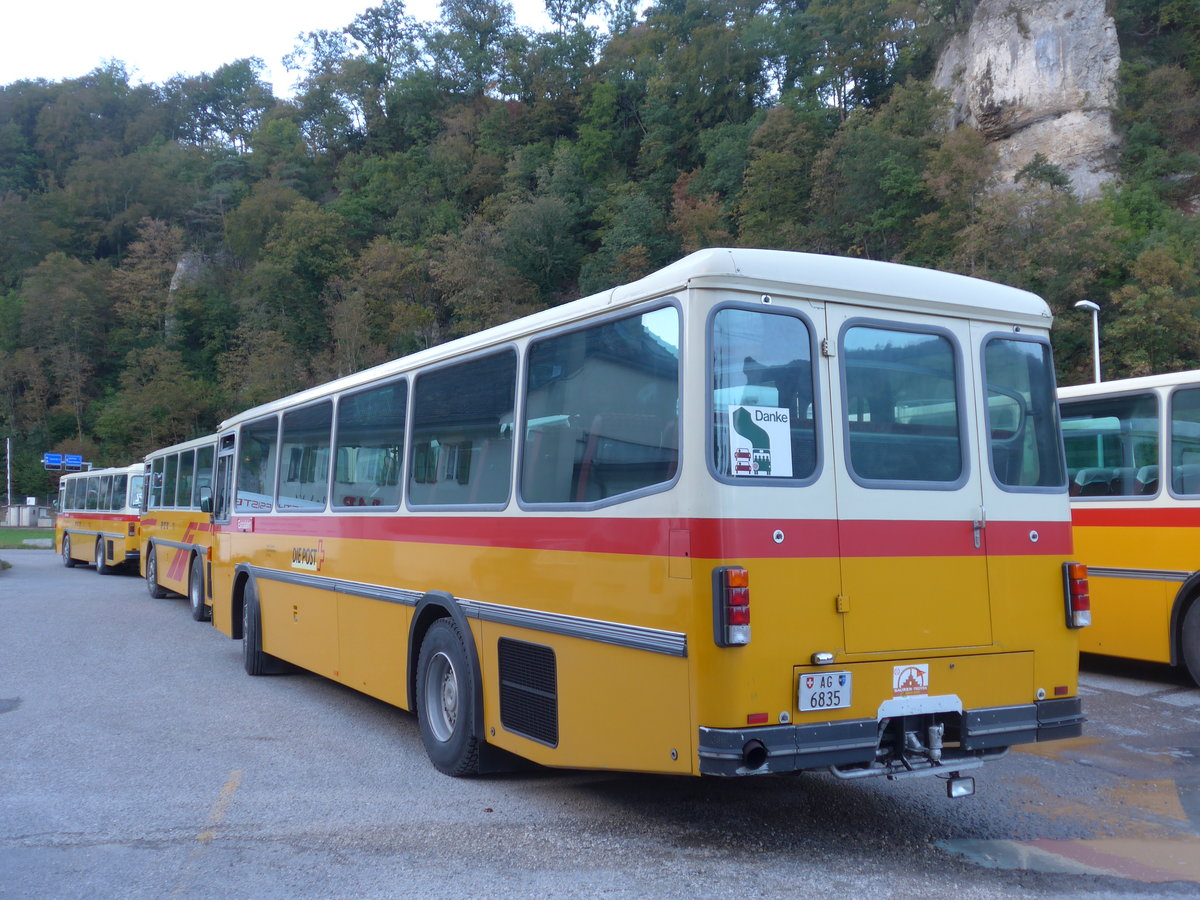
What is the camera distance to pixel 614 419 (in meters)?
5.43

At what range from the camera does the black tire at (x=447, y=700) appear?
6590 mm

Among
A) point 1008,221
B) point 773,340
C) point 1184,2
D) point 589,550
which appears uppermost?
point 1184,2

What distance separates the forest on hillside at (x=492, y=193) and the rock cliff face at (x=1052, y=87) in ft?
4.30

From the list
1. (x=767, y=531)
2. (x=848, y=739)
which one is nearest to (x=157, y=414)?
(x=767, y=531)

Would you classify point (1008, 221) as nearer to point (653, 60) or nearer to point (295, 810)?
point (295, 810)

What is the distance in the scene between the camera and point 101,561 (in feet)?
Answer: 86.3

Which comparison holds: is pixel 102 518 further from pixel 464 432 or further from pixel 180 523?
pixel 464 432

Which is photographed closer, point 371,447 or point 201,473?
point 371,447

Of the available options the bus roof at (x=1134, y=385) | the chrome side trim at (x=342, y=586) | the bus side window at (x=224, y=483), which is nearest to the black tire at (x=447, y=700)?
the chrome side trim at (x=342, y=586)

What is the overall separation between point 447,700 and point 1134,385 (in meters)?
7.21

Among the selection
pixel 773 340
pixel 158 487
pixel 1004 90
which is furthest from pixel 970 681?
pixel 1004 90

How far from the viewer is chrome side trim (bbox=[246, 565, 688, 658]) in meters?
4.88

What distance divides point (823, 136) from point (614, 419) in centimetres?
5603

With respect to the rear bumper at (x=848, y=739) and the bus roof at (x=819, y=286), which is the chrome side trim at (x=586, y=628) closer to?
the rear bumper at (x=848, y=739)
